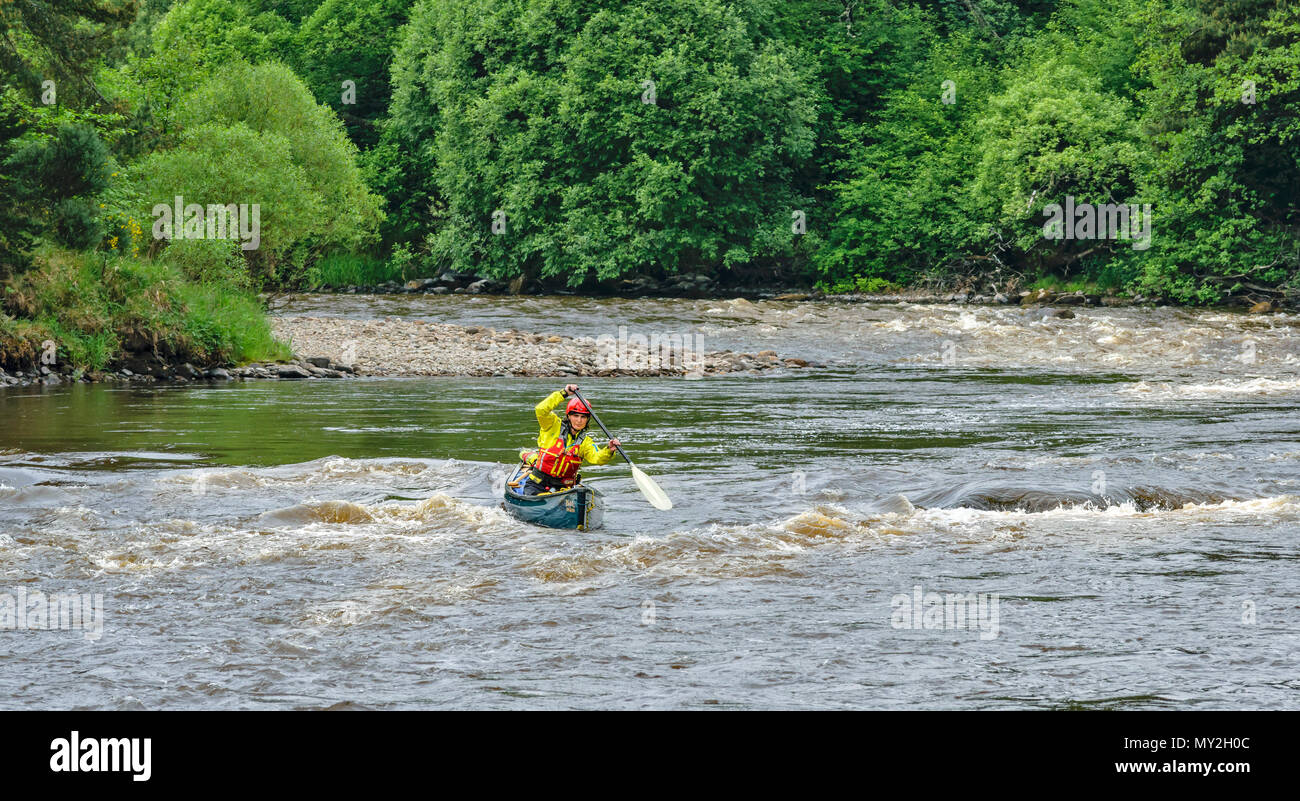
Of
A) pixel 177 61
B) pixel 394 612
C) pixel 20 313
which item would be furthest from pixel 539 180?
pixel 394 612

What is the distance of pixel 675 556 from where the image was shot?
12.4 metres

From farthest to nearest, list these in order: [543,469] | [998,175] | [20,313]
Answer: [998,175], [20,313], [543,469]

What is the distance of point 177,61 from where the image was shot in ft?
153

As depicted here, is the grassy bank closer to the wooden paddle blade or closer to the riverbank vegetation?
the riverbank vegetation

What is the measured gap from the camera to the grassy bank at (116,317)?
2655 cm

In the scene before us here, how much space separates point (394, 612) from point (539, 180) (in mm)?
44358

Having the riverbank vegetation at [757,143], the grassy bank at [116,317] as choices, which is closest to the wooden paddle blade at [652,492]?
the grassy bank at [116,317]

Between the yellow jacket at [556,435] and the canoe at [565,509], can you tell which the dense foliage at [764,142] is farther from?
the canoe at [565,509]

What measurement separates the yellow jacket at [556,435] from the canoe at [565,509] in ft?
1.05

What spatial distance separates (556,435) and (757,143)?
40.8 metres

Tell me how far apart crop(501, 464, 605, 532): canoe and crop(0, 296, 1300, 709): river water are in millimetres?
231

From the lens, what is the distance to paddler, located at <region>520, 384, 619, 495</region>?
13727 mm

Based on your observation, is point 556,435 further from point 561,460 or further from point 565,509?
point 565,509
